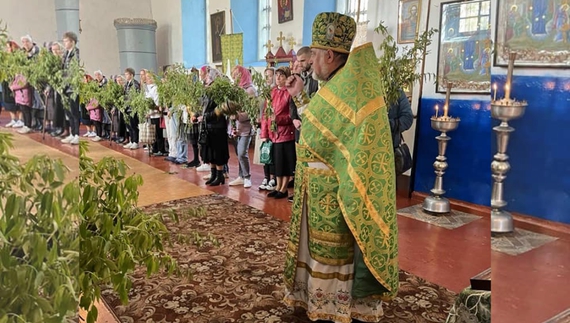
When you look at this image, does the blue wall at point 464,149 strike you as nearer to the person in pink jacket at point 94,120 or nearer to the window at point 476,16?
the window at point 476,16

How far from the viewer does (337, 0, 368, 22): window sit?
2522 mm

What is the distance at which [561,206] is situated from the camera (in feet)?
2.48

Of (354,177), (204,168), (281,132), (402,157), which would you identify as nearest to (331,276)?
(354,177)

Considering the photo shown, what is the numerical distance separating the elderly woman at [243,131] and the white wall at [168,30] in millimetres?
1376

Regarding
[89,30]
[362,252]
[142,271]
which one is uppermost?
[89,30]

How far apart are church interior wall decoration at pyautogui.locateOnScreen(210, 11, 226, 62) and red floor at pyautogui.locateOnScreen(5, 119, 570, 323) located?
3.51 feet

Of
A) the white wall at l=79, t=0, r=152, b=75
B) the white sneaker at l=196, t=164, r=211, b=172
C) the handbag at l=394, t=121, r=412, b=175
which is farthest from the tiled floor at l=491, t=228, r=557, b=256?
the white sneaker at l=196, t=164, r=211, b=172

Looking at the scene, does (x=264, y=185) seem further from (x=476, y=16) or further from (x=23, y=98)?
(x=23, y=98)

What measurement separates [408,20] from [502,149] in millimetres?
1864

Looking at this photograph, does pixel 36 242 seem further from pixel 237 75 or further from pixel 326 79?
pixel 237 75

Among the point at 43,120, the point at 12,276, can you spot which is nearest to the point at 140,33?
the point at 43,120

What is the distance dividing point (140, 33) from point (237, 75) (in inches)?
91.9

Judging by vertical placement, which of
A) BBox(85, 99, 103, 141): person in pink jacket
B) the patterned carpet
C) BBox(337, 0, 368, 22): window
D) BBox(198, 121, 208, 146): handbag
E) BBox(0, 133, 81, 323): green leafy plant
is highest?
BBox(337, 0, 368, 22): window

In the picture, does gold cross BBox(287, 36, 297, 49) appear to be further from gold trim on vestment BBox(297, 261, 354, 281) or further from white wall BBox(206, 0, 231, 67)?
gold trim on vestment BBox(297, 261, 354, 281)
